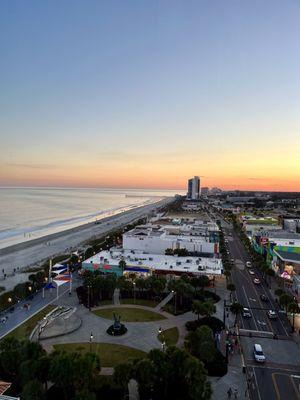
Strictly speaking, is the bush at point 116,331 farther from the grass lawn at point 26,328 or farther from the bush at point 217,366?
the bush at point 217,366

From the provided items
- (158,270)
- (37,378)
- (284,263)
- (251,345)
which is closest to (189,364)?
(37,378)

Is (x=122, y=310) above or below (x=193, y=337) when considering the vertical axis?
below

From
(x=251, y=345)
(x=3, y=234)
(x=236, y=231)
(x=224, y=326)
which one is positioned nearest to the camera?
(x=251, y=345)

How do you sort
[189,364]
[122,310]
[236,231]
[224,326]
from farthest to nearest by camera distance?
[236,231], [122,310], [224,326], [189,364]

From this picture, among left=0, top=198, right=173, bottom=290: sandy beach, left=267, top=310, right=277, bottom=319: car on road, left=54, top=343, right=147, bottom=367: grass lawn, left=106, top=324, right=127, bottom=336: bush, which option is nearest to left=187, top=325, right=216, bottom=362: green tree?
left=54, top=343, right=147, bottom=367: grass lawn

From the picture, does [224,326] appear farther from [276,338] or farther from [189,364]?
[189,364]

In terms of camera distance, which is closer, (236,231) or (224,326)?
(224,326)

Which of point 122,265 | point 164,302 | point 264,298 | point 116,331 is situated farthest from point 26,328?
point 264,298
